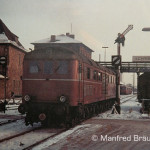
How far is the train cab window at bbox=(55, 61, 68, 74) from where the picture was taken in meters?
13.4

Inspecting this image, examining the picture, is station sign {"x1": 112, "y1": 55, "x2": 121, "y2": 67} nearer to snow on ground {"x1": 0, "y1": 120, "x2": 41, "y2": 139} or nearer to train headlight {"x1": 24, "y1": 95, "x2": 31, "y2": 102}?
snow on ground {"x1": 0, "y1": 120, "x2": 41, "y2": 139}

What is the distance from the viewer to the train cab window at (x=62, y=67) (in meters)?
13.4

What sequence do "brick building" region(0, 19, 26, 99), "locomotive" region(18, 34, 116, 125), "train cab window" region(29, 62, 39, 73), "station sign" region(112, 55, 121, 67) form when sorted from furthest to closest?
"brick building" region(0, 19, 26, 99) → "station sign" region(112, 55, 121, 67) → "train cab window" region(29, 62, 39, 73) → "locomotive" region(18, 34, 116, 125)

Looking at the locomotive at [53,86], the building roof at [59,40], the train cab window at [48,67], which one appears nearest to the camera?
the locomotive at [53,86]

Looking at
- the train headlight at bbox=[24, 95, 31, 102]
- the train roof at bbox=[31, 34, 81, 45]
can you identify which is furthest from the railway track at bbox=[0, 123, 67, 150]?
the train roof at bbox=[31, 34, 81, 45]

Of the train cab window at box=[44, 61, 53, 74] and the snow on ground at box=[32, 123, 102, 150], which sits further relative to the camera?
the train cab window at box=[44, 61, 53, 74]

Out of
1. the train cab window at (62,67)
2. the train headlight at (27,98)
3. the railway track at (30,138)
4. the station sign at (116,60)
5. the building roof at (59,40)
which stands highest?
the building roof at (59,40)

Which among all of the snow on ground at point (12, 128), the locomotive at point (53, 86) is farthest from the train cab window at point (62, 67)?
the snow on ground at point (12, 128)

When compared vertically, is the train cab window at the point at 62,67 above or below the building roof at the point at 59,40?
below

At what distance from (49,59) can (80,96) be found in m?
2.11

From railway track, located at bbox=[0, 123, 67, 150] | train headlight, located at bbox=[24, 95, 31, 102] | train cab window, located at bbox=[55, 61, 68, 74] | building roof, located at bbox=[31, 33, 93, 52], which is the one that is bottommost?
railway track, located at bbox=[0, 123, 67, 150]

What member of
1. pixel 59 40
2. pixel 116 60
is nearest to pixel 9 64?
pixel 116 60

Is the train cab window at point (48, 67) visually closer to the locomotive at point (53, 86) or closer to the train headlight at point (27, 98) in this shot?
the locomotive at point (53, 86)

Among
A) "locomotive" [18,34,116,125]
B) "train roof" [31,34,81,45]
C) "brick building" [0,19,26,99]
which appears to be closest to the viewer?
"locomotive" [18,34,116,125]
